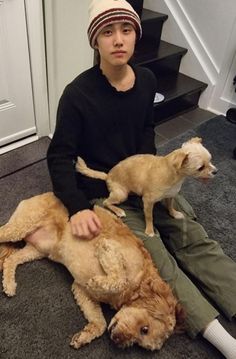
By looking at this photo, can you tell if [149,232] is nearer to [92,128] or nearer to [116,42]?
[92,128]

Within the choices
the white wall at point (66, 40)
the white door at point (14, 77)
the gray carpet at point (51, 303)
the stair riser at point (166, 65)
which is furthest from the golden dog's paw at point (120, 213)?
the stair riser at point (166, 65)

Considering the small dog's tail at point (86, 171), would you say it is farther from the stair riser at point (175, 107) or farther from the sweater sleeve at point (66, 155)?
the stair riser at point (175, 107)

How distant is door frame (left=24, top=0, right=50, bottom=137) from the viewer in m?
1.69

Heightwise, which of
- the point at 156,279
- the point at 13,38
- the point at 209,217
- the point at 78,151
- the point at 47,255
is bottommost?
the point at 209,217

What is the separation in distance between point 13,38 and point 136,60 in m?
0.92

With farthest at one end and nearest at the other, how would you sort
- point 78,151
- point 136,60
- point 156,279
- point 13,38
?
point 136,60, point 13,38, point 78,151, point 156,279

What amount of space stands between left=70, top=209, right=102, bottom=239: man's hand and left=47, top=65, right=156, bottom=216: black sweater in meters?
0.03

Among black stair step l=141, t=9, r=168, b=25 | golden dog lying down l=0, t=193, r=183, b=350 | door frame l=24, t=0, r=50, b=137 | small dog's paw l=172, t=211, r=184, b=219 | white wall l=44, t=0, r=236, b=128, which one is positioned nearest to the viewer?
golden dog lying down l=0, t=193, r=183, b=350

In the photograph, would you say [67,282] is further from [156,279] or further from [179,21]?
[179,21]

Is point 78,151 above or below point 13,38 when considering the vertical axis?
below

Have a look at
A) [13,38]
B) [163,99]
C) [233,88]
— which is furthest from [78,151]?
[233,88]

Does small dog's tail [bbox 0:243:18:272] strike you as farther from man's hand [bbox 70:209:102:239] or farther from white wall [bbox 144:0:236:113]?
white wall [bbox 144:0:236:113]

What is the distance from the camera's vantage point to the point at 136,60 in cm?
230

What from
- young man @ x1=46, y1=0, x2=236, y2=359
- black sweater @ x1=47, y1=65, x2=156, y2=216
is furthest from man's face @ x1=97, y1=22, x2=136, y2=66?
black sweater @ x1=47, y1=65, x2=156, y2=216
